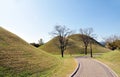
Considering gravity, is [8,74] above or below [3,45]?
below

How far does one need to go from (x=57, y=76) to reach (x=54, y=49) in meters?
81.0

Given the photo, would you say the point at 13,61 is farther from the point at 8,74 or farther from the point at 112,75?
the point at 112,75

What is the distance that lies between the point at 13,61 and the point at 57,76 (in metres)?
6.98

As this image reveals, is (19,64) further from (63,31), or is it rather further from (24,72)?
(63,31)

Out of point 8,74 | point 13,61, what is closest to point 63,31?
point 13,61

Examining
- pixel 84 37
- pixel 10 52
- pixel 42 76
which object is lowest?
pixel 42 76

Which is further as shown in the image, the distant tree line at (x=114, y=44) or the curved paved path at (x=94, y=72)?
the distant tree line at (x=114, y=44)

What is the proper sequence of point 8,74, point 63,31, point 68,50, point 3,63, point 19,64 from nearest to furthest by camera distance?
1. point 8,74
2. point 3,63
3. point 19,64
4. point 63,31
5. point 68,50

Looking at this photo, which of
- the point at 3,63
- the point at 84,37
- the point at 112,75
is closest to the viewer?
the point at 112,75

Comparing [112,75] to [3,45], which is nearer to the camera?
[112,75]

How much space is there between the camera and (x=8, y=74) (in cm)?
2120

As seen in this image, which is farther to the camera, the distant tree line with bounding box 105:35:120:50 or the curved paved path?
the distant tree line with bounding box 105:35:120:50

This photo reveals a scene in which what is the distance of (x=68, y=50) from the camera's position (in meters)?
102

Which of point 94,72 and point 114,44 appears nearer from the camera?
point 94,72
